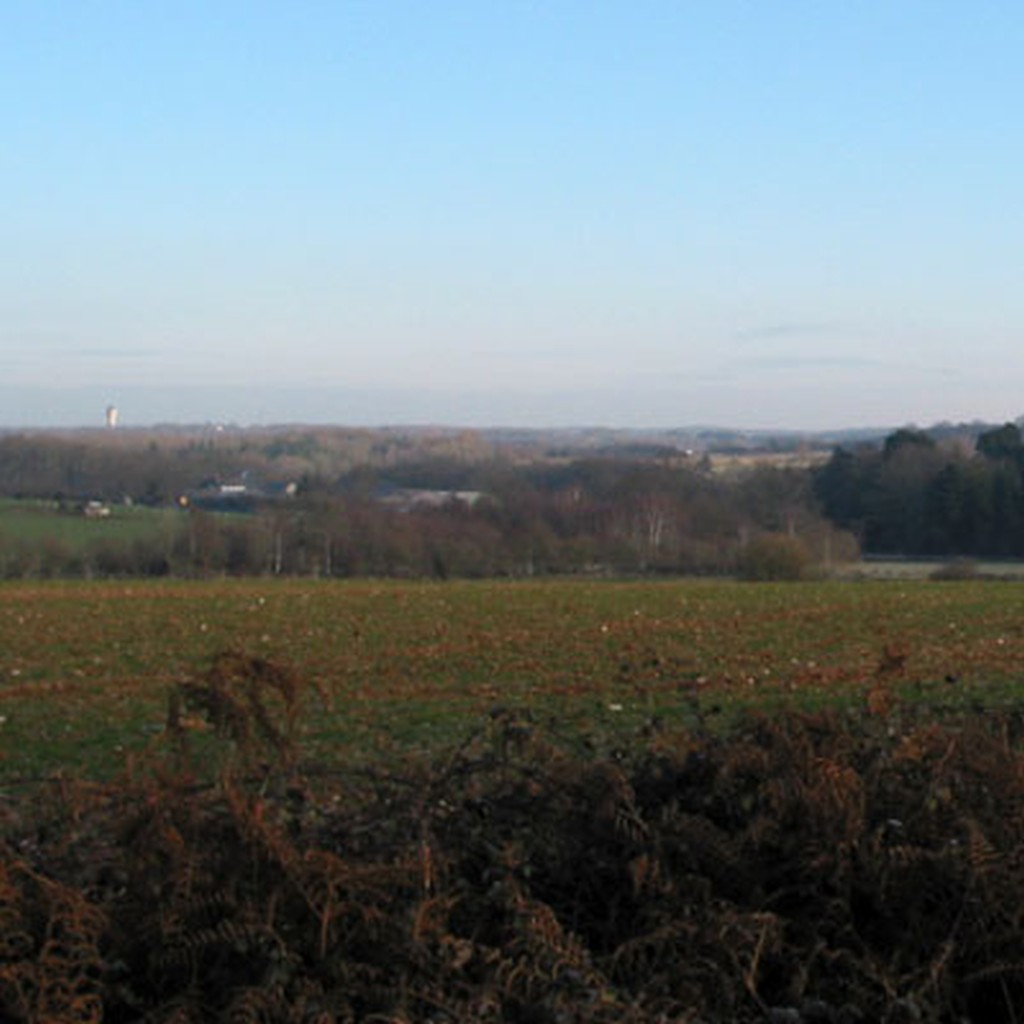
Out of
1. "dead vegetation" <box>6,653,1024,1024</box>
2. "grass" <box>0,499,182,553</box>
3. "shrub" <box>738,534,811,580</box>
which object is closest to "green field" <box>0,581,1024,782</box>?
"dead vegetation" <box>6,653,1024,1024</box>

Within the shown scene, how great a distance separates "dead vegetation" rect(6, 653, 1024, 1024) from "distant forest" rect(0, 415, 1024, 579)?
41692mm

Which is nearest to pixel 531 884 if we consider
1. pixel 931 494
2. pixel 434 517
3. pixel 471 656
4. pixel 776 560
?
pixel 471 656

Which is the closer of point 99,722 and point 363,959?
point 363,959

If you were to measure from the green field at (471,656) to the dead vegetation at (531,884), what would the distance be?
1.21 metres

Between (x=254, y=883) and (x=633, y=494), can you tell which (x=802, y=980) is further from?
(x=633, y=494)

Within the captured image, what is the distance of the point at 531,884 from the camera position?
4.96 metres

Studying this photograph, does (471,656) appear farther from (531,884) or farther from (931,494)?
(931,494)

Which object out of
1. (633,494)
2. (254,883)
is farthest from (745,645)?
(633,494)

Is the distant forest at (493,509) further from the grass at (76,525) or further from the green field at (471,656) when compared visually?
the green field at (471,656)

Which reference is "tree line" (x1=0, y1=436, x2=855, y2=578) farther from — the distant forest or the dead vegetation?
the dead vegetation

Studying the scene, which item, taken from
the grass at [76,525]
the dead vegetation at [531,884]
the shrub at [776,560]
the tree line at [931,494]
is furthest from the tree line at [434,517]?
the dead vegetation at [531,884]

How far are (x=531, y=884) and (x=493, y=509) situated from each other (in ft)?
193

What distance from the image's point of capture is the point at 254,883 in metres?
4.48

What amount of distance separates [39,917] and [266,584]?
33.1 metres
